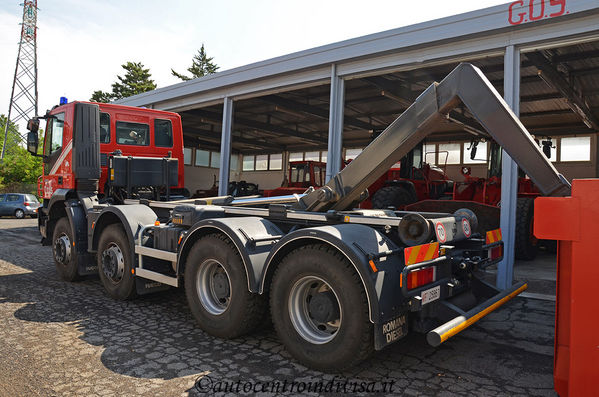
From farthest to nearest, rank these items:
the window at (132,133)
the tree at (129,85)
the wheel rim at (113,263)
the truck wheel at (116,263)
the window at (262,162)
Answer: the tree at (129,85) < the window at (262,162) < the window at (132,133) < the wheel rim at (113,263) < the truck wheel at (116,263)

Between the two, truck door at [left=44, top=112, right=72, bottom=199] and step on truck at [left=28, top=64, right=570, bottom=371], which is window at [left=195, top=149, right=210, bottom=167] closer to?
truck door at [left=44, top=112, right=72, bottom=199]

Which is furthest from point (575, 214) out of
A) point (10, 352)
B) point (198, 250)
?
point (10, 352)

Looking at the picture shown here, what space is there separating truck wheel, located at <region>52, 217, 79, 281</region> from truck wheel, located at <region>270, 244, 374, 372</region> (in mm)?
4199

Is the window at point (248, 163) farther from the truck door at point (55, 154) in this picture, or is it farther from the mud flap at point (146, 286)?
the mud flap at point (146, 286)

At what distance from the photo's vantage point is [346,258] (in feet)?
10.9

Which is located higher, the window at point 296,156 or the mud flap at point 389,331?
the window at point 296,156

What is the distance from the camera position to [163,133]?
7410 mm

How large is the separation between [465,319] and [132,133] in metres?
5.86

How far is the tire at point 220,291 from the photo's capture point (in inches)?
157

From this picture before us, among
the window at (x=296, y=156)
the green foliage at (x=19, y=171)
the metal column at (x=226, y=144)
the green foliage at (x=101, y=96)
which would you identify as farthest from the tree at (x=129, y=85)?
the metal column at (x=226, y=144)

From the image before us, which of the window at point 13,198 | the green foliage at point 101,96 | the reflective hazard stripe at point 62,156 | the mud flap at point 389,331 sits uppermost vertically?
Answer: the green foliage at point 101,96

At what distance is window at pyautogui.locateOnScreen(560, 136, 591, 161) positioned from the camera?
55.0 ft

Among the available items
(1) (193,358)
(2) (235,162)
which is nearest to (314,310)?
(1) (193,358)

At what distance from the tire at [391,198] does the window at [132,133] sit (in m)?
5.47
